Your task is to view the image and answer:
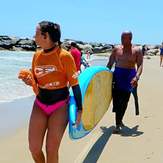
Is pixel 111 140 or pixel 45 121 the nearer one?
pixel 45 121

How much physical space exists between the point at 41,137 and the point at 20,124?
3793 mm

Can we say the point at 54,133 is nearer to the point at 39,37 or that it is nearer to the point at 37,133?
the point at 37,133

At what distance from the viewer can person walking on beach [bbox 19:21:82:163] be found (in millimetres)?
4141

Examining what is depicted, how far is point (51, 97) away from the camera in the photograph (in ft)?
14.0

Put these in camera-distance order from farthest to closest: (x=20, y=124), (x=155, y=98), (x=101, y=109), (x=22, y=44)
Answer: (x=22, y=44) → (x=155, y=98) → (x=20, y=124) → (x=101, y=109)

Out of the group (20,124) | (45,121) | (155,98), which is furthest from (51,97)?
(155,98)

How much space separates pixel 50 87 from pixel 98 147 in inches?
86.9

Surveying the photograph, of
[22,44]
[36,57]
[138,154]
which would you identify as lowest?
[22,44]

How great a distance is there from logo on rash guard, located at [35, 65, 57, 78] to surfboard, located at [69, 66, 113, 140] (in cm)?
41

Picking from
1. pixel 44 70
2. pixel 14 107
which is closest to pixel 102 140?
pixel 44 70

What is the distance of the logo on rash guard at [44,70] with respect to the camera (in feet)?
13.6

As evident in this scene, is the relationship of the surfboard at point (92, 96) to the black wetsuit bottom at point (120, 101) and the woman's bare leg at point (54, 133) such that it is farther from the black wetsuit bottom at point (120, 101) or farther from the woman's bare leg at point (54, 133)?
the woman's bare leg at point (54, 133)

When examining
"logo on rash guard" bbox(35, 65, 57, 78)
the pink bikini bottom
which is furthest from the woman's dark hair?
the pink bikini bottom

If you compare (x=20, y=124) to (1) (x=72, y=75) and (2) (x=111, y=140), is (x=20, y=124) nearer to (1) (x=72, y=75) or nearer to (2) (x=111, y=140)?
(2) (x=111, y=140)
